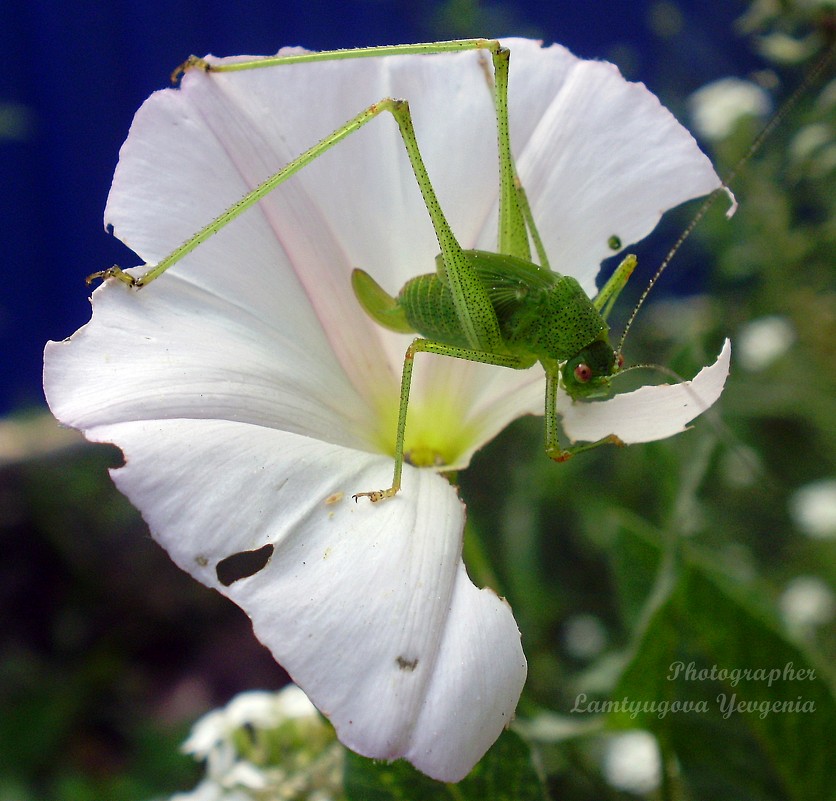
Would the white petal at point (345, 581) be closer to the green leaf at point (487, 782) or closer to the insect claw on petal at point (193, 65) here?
the green leaf at point (487, 782)

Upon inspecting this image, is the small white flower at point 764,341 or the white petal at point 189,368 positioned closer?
the white petal at point 189,368

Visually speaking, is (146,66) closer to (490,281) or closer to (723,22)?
(723,22)

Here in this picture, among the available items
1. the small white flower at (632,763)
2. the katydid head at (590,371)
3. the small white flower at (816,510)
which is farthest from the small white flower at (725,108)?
the katydid head at (590,371)

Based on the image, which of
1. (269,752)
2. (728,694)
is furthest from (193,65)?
(728,694)

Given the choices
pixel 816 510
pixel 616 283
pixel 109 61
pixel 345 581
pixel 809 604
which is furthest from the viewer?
pixel 109 61

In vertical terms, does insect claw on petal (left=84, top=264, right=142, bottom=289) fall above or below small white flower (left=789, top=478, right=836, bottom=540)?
above

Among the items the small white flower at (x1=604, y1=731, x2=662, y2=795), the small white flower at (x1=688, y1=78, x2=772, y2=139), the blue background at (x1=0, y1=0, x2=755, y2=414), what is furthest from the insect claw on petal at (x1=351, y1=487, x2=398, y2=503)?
the blue background at (x1=0, y1=0, x2=755, y2=414)

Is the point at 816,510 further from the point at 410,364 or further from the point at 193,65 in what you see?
the point at 193,65

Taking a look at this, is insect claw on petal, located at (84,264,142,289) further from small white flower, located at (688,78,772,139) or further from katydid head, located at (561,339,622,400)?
small white flower, located at (688,78,772,139)
